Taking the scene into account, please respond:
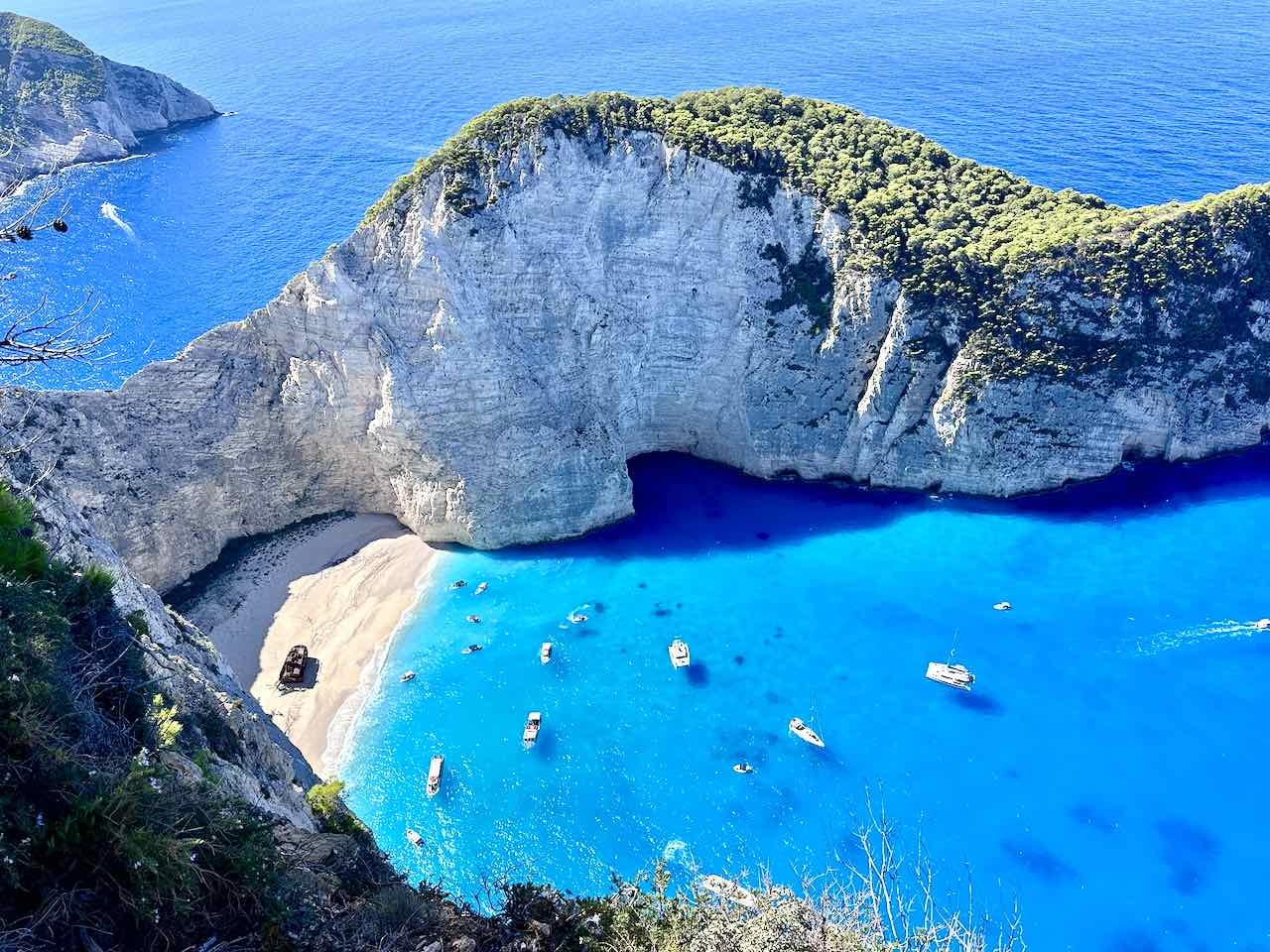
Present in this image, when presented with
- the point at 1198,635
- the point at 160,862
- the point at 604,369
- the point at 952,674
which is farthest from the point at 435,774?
the point at 1198,635

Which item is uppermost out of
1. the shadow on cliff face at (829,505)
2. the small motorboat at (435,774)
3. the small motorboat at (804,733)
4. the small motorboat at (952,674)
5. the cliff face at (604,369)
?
the cliff face at (604,369)

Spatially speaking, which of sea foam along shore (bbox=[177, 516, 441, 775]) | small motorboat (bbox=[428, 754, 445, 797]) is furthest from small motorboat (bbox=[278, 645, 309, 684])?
small motorboat (bbox=[428, 754, 445, 797])

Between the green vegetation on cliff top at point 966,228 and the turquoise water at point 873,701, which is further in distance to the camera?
the green vegetation on cliff top at point 966,228

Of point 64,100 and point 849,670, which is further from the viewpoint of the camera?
point 64,100

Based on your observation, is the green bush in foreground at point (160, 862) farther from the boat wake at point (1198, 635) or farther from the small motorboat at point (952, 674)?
the boat wake at point (1198, 635)

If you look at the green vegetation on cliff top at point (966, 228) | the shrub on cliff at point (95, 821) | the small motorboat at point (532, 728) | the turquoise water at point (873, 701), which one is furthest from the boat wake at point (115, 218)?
the shrub on cliff at point (95, 821)

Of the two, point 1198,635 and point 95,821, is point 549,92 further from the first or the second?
point 95,821

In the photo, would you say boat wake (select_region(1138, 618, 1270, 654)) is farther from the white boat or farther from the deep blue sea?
the white boat
